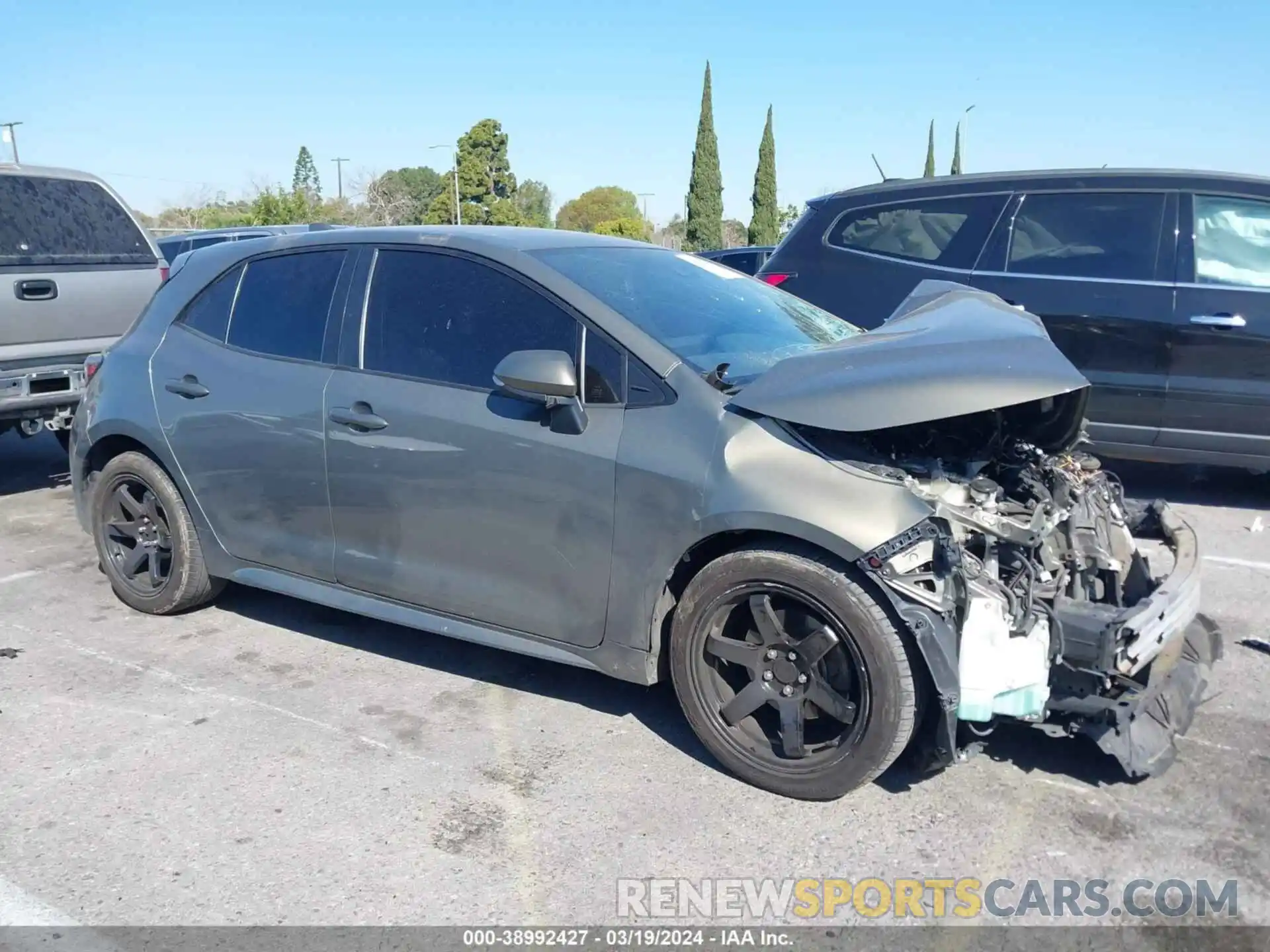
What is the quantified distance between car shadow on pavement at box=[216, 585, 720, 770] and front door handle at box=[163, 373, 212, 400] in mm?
1075

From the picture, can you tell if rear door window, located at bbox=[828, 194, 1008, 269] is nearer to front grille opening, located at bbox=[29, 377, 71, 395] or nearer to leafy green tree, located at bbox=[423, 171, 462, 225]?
front grille opening, located at bbox=[29, 377, 71, 395]

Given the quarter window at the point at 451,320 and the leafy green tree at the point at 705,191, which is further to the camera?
the leafy green tree at the point at 705,191

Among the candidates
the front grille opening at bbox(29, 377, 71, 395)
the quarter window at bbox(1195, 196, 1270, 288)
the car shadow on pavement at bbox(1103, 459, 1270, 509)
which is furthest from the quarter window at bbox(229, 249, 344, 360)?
the car shadow on pavement at bbox(1103, 459, 1270, 509)

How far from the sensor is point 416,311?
399 centimetres

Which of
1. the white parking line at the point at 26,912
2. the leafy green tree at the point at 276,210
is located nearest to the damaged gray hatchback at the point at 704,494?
the white parking line at the point at 26,912

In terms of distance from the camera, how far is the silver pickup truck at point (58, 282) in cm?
649

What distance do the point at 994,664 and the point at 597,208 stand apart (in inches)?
2702

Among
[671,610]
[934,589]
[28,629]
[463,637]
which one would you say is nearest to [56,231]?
[28,629]

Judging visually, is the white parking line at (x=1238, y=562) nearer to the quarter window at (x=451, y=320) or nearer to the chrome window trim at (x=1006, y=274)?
the chrome window trim at (x=1006, y=274)

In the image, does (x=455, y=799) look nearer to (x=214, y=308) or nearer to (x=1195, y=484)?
(x=214, y=308)

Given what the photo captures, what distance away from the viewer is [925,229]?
6.67m

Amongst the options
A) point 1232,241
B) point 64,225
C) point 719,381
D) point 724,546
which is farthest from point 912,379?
point 64,225

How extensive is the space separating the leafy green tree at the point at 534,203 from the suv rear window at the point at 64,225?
4169 cm

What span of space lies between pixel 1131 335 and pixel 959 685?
392cm
